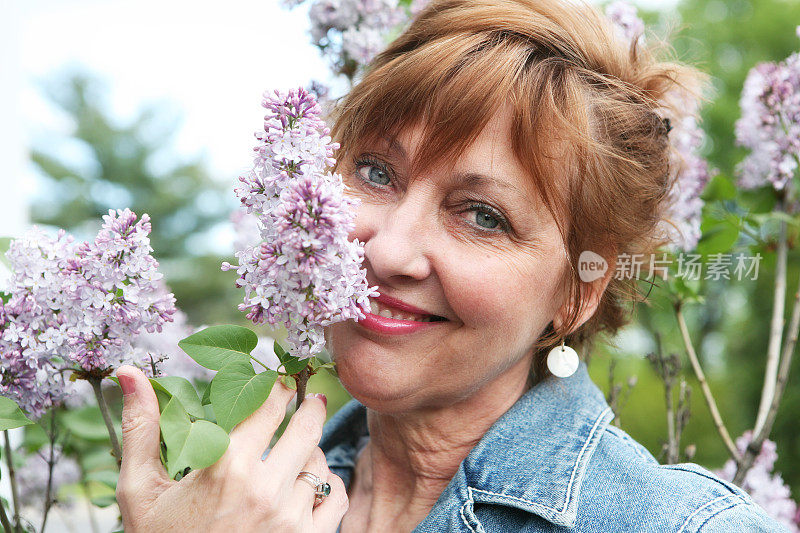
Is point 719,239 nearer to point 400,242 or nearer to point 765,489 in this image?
point 765,489

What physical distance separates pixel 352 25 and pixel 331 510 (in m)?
1.78

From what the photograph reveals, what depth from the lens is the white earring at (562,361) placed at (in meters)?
2.11

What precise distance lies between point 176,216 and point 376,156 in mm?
30509

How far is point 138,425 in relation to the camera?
1377mm

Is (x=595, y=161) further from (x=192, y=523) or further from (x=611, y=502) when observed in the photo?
(x=192, y=523)

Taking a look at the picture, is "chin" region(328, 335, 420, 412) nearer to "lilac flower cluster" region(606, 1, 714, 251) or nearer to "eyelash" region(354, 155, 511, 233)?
"eyelash" region(354, 155, 511, 233)

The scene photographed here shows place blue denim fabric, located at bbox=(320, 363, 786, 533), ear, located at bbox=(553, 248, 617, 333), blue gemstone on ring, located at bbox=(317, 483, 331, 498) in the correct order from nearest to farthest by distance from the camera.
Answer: blue gemstone on ring, located at bbox=(317, 483, 331, 498) → blue denim fabric, located at bbox=(320, 363, 786, 533) → ear, located at bbox=(553, 248, 617, 333)

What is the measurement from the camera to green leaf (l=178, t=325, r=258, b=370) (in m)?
1.36

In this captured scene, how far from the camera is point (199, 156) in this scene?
32000 mm

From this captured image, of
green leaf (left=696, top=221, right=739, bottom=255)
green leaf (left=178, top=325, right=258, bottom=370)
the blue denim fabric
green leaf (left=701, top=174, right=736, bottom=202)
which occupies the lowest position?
the blue denim fabric

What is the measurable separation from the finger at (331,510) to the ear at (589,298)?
2.70 ft

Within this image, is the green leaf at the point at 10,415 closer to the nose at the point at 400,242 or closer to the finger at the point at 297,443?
the finger at the point at 297,443

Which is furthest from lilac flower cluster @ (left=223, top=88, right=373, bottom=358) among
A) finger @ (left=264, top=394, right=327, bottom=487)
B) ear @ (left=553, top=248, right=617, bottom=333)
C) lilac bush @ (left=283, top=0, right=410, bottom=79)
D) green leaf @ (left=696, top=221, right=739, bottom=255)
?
green leaf @ (left=696, top=221, right=739, bottom=255)

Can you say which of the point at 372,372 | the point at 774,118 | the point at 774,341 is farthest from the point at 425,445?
the point at 774,118
